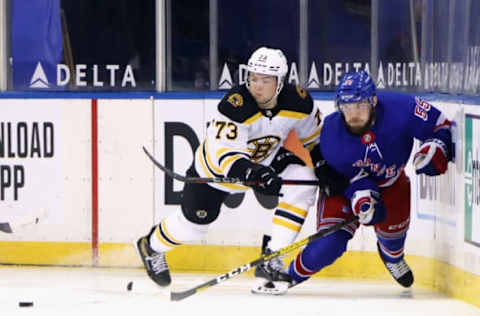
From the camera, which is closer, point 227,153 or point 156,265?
point 227,153

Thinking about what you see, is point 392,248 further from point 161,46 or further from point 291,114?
point 161,46

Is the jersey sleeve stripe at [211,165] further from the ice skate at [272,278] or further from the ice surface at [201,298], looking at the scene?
the ice surface at [201,298]

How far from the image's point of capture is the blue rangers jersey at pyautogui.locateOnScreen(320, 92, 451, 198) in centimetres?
528

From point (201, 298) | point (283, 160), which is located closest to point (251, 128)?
point (283, 160)

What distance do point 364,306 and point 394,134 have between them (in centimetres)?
76

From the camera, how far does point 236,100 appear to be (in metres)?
5.54

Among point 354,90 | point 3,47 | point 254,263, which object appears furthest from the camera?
point 3,47

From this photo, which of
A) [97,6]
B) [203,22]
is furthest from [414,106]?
[97,6]

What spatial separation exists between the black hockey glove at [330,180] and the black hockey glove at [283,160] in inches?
6.9

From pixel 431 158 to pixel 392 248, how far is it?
1.94 ft

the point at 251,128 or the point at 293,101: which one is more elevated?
the point at 293,101

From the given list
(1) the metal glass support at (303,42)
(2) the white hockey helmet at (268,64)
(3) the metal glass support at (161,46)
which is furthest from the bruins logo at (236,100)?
(3) the metal glass support at (161,46)

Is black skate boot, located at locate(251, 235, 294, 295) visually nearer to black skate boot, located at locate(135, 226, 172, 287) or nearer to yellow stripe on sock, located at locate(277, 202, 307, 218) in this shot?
yellow stripe on sock, located at locate(277, 202, 307, 218)

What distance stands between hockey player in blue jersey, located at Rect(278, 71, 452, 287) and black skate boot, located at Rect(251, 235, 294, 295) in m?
0.18
